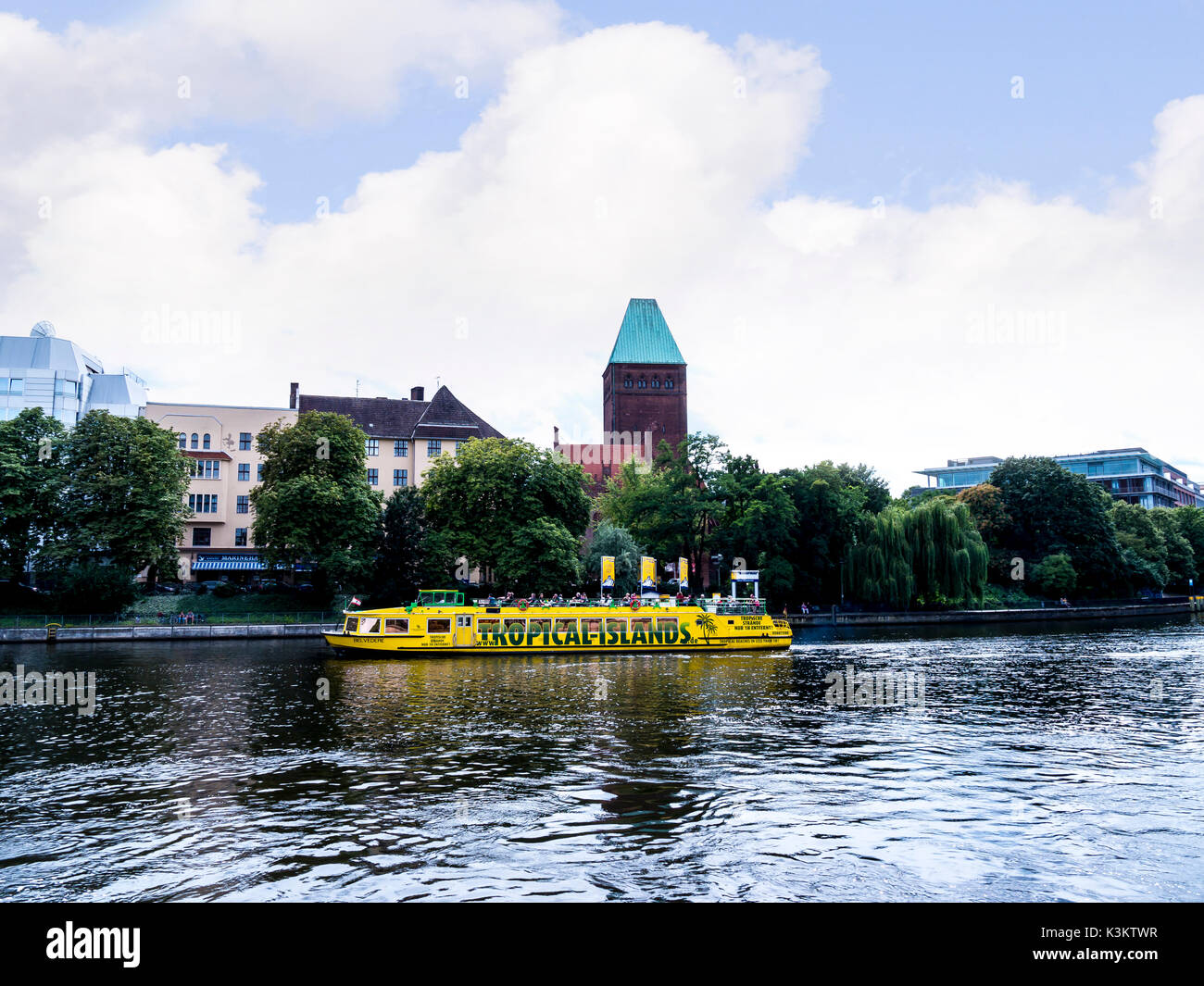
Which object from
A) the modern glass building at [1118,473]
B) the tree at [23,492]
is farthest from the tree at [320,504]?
the modern glass building at [1118,473]

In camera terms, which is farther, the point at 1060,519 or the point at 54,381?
the point at 54,381

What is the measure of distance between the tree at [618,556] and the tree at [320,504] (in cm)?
1799

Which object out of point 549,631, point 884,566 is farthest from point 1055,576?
point 549,631

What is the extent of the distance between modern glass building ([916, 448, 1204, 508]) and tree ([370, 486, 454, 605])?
384 feet

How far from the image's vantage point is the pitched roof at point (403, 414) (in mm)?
90625

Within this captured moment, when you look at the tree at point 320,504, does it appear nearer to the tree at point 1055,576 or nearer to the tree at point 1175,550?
the tree at point 1055,576

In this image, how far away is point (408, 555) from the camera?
216ft

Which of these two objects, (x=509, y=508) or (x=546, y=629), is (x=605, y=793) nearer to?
(x=546, y=629)

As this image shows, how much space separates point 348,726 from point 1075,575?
3280 inches

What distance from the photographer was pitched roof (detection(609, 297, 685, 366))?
4787 inches

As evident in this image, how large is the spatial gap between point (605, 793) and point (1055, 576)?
82568 mm

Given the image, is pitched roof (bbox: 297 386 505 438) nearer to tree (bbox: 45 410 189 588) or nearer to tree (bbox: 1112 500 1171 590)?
tree (bbox: 45 410 189 588)

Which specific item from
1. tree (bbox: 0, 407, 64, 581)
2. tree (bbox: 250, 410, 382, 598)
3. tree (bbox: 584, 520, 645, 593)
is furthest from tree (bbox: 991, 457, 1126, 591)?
tree (bbox: 0, 407, 64, 581)

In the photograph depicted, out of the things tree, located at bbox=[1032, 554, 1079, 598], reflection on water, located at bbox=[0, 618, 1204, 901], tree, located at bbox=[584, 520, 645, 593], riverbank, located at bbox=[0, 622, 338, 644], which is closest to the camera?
reflection on water, located at bbox=[0, 618, 1204, 901]
